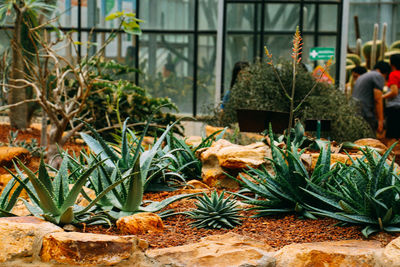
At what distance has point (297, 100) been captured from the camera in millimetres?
6805

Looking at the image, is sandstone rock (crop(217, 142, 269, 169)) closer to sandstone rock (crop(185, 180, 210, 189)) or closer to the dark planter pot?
sandstone rock (crop(185, 180, 210, 189))

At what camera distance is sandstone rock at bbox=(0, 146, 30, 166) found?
609 cm

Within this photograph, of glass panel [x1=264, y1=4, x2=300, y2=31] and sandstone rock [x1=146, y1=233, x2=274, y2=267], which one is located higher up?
glass panel [x1=264, y1=4, x2=300, y2=31]

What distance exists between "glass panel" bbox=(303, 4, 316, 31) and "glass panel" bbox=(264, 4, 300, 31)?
0.15 m

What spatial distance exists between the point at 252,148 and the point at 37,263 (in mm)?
1880

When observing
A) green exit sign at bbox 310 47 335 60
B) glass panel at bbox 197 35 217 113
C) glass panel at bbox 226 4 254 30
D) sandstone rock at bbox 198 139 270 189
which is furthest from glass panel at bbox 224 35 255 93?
sandstone rock at bbox 198 139 270 189

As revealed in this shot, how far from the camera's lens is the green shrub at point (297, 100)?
6551 mm

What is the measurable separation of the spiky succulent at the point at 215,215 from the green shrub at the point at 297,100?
3418 mm

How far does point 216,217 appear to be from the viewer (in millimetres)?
2951

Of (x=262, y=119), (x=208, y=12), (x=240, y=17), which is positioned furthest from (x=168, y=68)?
(x=262, y=119)

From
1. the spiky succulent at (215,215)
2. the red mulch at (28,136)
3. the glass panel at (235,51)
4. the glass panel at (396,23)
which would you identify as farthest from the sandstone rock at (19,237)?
the glass panel at (396,23)

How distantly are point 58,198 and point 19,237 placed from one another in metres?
0.37

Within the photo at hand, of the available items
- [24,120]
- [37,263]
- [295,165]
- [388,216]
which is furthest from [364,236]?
[24,120]

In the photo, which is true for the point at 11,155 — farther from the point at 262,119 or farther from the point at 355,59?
the point at 355,59
